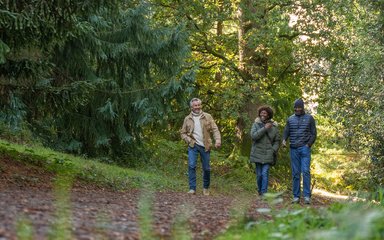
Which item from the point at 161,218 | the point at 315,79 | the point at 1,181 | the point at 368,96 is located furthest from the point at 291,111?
the point at 161,218

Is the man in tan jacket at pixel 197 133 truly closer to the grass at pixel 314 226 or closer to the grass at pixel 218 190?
the grass at pixel 218 190

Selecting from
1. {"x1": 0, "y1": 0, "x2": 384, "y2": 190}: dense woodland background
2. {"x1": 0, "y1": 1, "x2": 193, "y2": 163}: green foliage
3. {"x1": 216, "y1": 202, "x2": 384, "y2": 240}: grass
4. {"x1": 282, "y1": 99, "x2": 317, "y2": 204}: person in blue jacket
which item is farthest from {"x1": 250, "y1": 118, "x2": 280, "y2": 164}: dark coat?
{"x1": 216, "y1": 202, "x2": 384, "y2": 240}: grass

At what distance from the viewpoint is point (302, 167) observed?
11.2 m

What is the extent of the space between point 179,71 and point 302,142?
358 inches

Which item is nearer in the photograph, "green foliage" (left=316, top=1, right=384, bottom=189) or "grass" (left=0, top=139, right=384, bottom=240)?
"grass" (left=0, top=139, right=384, bottom=240)

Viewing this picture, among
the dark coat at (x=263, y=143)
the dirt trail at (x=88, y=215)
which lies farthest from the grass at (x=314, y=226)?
the dark coat at (x=263, y=143)

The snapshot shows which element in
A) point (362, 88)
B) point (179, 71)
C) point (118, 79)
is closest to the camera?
point (362, 88)

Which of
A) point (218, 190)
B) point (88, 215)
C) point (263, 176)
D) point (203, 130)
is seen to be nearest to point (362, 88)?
point (218, 190)

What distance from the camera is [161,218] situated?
6.35 m

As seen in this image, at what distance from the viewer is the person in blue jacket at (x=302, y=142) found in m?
11.1

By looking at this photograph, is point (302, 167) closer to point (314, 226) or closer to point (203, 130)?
point (203, 130)

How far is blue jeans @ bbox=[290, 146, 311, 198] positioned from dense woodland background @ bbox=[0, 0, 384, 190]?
423 cm

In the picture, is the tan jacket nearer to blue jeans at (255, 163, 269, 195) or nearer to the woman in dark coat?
the woman in dark coat

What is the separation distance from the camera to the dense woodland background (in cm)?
1027
